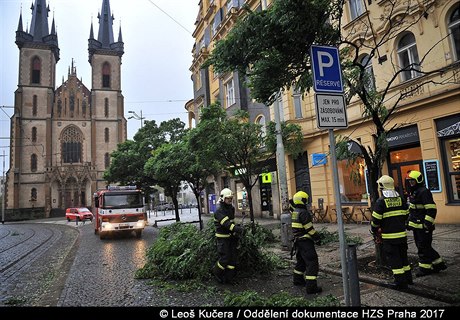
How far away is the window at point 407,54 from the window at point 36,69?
62.0 metres

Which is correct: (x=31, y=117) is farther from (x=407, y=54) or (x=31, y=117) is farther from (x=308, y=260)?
(x=308, y=260)

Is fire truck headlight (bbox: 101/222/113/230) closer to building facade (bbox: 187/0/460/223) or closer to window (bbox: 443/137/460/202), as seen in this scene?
building facade (bbox: 187/0/460/223)

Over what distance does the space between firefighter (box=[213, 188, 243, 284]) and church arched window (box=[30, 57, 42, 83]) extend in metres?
64.1

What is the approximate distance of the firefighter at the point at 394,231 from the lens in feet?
17.1

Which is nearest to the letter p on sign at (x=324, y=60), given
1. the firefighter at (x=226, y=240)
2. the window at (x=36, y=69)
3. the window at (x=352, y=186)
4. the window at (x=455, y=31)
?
the firefighter at (x=226, y=240)

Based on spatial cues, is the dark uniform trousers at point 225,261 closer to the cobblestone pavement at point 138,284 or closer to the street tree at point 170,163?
the cobblestone pavement at point 138,284

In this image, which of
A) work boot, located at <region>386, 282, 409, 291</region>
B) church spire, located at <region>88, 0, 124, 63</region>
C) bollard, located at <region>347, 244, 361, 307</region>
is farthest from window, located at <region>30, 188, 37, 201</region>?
bollard, located at <region>347, 244, 361, 307</region>

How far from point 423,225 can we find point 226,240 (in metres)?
3.64

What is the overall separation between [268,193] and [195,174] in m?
6.28

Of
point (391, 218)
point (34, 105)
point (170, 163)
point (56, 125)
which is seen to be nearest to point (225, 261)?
point (391, 218)

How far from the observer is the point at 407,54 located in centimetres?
1280

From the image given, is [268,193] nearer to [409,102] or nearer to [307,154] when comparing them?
[307,154]

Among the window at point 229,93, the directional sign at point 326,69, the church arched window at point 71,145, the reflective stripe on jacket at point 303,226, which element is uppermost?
the church arched window at point 71,145

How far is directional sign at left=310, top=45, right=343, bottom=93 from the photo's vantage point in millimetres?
4258
